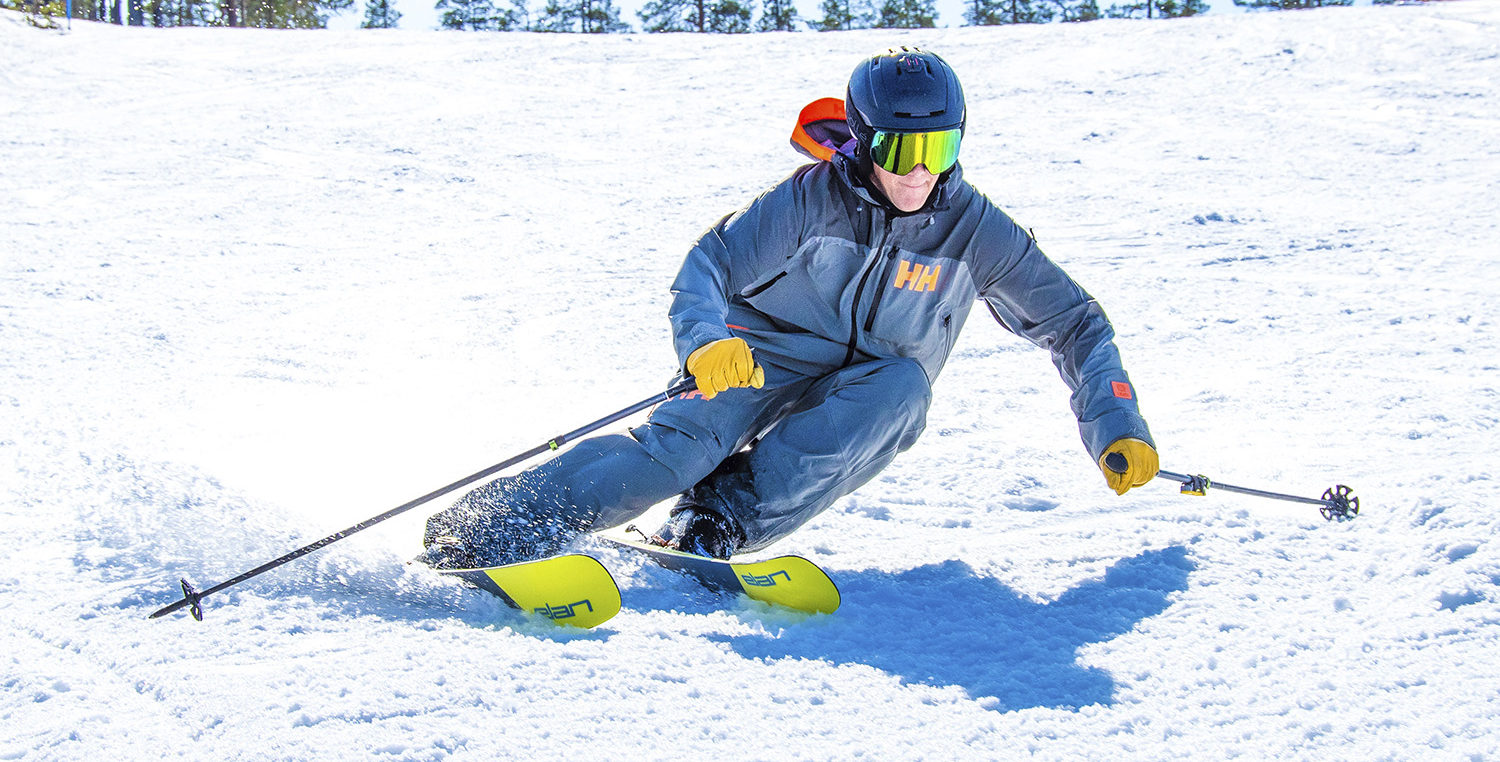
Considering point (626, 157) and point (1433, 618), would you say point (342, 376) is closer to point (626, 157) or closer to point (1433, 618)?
point (1433, 618)

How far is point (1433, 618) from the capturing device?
2.03 m

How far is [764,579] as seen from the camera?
225 cm

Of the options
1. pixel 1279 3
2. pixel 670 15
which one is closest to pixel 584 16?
pixel 670 15

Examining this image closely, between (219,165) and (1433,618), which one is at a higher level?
(219,165)

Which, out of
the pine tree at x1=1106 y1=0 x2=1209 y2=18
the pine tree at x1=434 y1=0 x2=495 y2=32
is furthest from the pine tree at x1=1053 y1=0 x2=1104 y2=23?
the pine tree at x1=434 y1=0 x2=495 y2=32

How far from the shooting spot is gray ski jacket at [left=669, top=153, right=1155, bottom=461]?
2.63m

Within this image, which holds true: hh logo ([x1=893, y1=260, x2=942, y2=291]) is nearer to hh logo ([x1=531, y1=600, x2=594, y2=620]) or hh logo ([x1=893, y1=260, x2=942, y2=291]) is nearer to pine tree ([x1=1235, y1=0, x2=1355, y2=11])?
hh logo ([x1=531, y1=600, x2=594, y2=620])

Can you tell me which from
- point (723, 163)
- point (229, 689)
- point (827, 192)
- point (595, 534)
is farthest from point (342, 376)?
point (723, 163)

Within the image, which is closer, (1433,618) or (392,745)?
(392,745)

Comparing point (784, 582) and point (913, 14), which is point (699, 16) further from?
point (784, 582)

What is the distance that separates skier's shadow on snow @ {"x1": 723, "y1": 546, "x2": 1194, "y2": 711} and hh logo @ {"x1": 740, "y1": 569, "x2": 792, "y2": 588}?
12cm

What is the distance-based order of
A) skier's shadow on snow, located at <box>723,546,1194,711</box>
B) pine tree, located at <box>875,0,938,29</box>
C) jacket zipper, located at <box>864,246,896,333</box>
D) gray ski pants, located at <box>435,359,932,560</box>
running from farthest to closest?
1. pine tree, located at <box>875,0,938,29</box>
2. jacket zipper, located at <box>864,246,896,333</box>
3. gray ski pants, located at <box>435,359,932,560</box>
4. skier's shadow on snow, located at <box>723,546,1194,711</box>

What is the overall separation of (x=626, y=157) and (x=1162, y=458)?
23.2ft

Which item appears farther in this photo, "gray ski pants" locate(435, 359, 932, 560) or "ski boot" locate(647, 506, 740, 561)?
"ski boot" locate(647, 506, 740, 561)
